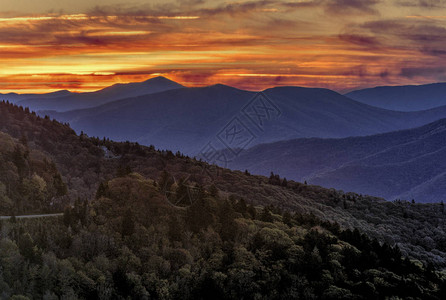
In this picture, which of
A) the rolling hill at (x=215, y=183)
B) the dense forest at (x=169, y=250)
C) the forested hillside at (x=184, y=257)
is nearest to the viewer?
the forested hillside at (x=184, y=257)

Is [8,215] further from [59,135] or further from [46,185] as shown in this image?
[59,135]

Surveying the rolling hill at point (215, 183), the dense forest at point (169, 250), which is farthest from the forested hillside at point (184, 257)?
the rolling hill at point (215, 183)

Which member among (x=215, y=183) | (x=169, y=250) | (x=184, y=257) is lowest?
(x=215, y=183)

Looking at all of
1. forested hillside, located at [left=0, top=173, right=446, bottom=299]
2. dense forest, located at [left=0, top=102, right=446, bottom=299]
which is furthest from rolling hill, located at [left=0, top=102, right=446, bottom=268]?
forested hillside, located at [left=0, top=173, right=446, bottom=299]

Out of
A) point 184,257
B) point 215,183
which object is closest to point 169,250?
point 184,257

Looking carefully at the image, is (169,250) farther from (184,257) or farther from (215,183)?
(215,183)

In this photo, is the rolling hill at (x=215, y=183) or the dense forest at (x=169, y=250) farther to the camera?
the rolling hill at (x=215, y=183)

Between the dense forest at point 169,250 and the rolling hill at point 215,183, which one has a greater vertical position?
the dense forest at point 169,250

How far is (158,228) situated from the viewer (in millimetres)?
65562

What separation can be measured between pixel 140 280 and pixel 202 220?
17457 millimetres

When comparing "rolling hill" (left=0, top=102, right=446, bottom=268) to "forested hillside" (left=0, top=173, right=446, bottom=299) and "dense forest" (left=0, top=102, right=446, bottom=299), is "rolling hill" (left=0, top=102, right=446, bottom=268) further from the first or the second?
"forested hillside" (left=0, top=173, right=446, bottom=299)

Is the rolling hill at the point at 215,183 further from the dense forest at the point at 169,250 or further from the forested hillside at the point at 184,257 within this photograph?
the forested hillside at the point at 184,257

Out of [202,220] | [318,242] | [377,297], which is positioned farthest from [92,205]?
[377,297]

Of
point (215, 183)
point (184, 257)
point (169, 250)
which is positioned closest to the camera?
point (184, 257)
